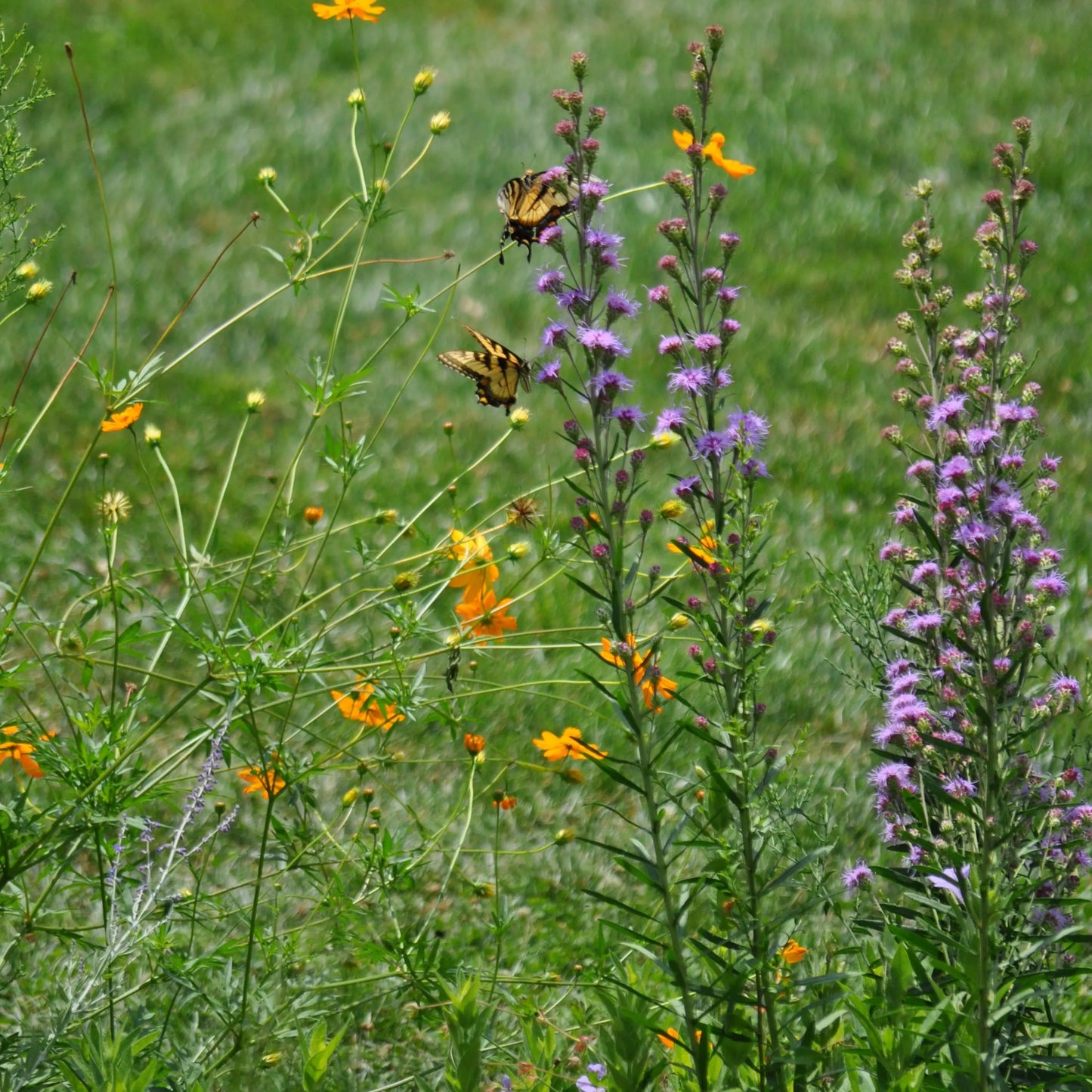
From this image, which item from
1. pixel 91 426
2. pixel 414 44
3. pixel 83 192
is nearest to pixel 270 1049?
pixel 91 426

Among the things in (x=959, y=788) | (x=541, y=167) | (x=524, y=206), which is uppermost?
(x=541, y=167)

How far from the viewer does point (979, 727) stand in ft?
6.39

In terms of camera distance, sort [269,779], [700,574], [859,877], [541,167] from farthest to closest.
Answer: [541,167]
[269,779]
[859,877]
[700,574]

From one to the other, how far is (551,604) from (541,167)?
3.20 m

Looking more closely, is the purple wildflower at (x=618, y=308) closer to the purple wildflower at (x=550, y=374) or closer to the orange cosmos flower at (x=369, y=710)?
the purple wildflower at (x=550, y=374)

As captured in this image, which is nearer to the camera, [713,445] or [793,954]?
[713,445]

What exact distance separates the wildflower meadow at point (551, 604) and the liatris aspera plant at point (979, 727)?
0.05 ft

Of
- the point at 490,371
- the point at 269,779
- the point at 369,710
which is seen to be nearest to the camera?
the point at 269,779

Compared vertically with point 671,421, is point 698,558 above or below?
below

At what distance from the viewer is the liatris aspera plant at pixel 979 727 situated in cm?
189

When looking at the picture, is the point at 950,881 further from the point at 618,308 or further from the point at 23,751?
the point at 23,751

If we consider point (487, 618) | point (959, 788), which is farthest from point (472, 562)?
point (959, 788)

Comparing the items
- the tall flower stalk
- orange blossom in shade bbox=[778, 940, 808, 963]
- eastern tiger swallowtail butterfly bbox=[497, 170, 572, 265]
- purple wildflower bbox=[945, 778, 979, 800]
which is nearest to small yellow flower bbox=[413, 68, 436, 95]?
eastern tiger swallowtail butterfly bbox=[497, 170, 572, 265]

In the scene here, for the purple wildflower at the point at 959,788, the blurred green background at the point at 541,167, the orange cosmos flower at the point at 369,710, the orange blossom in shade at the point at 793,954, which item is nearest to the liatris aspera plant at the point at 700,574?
the orange blossom in shade at the point at 793,954
